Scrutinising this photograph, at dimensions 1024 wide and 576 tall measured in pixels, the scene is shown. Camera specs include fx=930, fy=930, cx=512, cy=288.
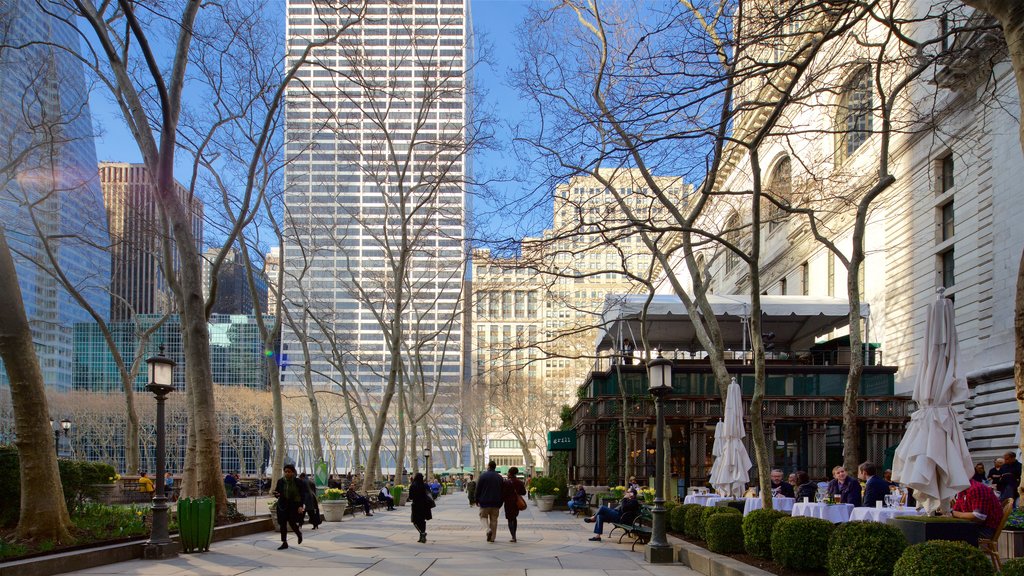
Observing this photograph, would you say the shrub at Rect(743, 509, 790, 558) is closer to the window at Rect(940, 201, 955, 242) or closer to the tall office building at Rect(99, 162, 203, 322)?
the window at Rect(940, 201, 955, 242)

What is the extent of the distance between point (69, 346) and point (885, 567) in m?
97.5

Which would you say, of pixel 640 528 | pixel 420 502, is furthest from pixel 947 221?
pixel 420 502

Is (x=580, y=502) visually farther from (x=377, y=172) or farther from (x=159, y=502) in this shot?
(x=377, y=172)

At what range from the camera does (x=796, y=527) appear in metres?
11.3

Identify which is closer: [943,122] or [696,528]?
[696,528]

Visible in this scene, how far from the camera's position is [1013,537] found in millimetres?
13453

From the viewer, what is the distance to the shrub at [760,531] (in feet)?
42.0

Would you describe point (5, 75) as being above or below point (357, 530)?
above

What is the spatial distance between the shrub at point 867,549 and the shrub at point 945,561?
47.8 inches

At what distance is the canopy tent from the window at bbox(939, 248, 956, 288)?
3703 millimetres

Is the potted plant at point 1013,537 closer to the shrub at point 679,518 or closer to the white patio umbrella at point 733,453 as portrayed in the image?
the shrub at point 679,518

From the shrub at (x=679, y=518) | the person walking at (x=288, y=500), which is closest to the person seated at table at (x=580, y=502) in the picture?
the shrub at (x=679, y=518)

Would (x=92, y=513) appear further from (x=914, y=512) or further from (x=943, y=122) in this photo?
(x=943, y=122)

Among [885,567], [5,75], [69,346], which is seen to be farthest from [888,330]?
[69,346]
